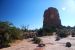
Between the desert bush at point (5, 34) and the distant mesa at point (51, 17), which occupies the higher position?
the distant mesa at point (51, 17)

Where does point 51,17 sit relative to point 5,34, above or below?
above

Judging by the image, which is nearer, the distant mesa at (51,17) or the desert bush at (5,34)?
the desert bush at (5,34)

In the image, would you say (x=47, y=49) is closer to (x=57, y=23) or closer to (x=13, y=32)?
(x=13, y=32)

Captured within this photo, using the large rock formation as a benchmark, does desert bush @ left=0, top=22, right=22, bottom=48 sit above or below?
below

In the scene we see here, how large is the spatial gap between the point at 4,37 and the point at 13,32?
14.4ft

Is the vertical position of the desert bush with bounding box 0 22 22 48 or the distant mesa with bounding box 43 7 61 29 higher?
the distant mesa with bounding box 43 7 61 29

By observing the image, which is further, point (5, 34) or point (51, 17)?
point (51, 17)

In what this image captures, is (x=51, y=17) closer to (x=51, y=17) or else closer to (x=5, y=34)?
(x=51, y=17)

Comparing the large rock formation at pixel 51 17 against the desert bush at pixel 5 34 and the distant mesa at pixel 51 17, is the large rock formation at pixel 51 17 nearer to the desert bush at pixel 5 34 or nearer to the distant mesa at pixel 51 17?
the distant mesa at pixel 51 17

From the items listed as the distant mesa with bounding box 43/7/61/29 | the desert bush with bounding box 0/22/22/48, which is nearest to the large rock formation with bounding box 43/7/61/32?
the distant mesa with bounding box 43/7/61/29

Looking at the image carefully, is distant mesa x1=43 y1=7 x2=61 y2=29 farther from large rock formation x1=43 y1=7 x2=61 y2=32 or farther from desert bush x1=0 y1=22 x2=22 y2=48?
desert bush x1=0 y1=22 x2=22 y2=48

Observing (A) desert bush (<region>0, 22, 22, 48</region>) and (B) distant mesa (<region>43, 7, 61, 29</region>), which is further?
(B) distant mesa (<region>43, 7, 61, 29</region>)

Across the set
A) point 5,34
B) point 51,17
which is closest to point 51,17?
point 51,17

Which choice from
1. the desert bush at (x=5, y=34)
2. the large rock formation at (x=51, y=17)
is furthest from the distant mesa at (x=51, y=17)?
the desert bush at (x=5, y=34)
